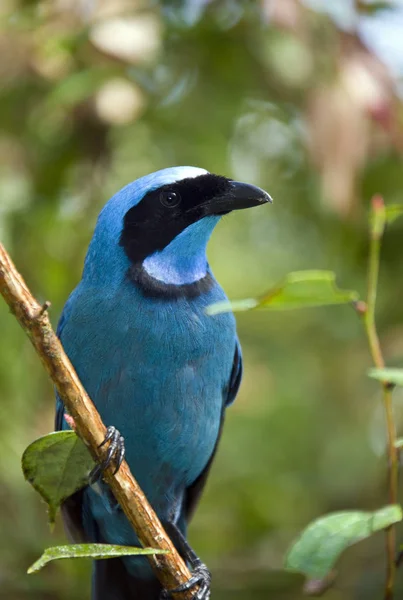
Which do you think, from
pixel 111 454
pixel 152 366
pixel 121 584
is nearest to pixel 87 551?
pixel 111 454

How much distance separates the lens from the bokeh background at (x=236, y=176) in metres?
4.47

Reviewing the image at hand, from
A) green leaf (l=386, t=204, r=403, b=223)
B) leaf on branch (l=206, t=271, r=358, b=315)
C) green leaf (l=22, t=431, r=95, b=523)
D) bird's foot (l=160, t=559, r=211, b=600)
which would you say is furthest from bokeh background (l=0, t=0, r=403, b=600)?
green leaf (l=22, t=431, r=95, b=523)

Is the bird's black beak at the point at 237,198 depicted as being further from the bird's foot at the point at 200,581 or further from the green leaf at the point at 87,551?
the green leaf at the point at 87,551

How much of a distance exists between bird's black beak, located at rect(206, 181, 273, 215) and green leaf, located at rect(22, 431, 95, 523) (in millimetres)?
1434

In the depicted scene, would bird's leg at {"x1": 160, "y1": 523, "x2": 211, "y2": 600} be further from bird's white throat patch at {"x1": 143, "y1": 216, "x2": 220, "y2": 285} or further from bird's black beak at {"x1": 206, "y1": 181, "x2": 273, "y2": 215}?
bird's black beak at {"x1": 206, "y1": 181, "x2": 273, "y2": 215}

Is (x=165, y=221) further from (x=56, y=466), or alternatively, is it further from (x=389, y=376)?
(x=389, y=376)

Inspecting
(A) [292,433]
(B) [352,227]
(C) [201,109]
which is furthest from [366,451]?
(C) [201,109]

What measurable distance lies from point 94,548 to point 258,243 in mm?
4605

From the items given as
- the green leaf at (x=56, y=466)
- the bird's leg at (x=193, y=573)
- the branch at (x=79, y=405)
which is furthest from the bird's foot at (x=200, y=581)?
the green leaf at (x=56, y=466)

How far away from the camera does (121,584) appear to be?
4586mm

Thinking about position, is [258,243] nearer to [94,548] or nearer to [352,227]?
[352,227]

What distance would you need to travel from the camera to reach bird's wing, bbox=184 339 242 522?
177 inches

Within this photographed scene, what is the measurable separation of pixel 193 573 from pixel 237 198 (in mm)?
1594

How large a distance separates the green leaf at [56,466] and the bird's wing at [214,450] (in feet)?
5.19
